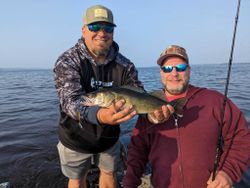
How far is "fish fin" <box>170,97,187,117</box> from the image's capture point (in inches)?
133

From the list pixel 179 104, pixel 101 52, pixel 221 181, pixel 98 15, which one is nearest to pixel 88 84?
pixel 101 52

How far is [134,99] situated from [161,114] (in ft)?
1.28

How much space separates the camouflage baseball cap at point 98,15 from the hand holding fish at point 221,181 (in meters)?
2.58

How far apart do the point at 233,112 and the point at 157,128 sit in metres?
0.94

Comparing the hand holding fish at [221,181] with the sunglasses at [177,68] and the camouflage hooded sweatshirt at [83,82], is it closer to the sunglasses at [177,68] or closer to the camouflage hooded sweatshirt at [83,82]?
the sunglasses at [177,68]

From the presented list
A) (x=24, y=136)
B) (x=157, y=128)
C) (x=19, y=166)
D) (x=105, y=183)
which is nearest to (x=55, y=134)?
(x=24, y=136)

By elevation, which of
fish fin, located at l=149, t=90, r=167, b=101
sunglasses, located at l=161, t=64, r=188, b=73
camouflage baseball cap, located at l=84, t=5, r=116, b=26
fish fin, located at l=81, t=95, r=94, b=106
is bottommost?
fish fin, located at l=81, t=95, r=94, b=106

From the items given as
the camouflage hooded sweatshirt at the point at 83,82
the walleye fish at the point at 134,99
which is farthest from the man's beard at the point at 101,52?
the walleye fish at the point at 134,99

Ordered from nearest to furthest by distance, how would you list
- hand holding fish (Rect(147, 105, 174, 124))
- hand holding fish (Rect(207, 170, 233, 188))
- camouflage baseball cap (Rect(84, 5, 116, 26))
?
hand holding fish (Rect(207, 170, 233, 188)) < hand holding fish (Rect(147, 105, 174, 124)) < camouflage baseball cap (Rect(84, 5, 116, 26))

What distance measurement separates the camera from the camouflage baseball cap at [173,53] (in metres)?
3.68

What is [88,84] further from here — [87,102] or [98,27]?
[98,27]

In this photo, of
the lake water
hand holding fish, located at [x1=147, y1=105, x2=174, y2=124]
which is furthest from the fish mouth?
the lake water

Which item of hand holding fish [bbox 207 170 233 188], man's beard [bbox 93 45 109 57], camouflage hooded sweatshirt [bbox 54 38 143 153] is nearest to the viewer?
hand holding fish [bbox 207 170 233 188]

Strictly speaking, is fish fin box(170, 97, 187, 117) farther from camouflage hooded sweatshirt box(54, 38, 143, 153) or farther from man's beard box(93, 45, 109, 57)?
man's beard box(93, 45, 109, 57)
